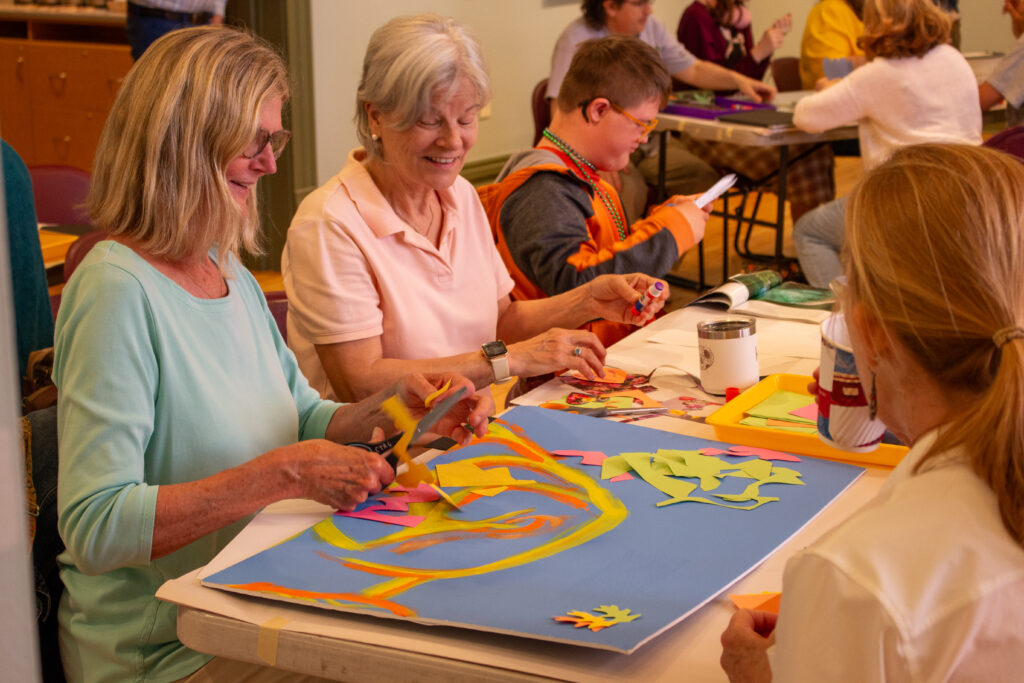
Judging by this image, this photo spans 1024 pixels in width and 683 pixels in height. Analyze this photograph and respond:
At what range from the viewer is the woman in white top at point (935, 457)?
0.80m

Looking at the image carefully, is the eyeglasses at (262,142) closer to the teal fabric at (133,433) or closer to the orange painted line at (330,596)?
the teal fabric at (133,433)

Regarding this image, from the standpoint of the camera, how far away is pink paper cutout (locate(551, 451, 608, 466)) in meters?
1.47

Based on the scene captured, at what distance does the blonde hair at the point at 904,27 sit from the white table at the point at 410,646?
2.95 m

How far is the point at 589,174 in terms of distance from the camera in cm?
258

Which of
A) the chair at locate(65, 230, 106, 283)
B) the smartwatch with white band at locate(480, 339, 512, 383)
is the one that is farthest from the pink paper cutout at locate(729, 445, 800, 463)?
the chair at locate(65, 230, 106, 283)

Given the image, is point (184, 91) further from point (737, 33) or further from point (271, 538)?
point (737, 33)

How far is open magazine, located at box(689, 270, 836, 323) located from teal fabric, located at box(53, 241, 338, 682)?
3.88ft

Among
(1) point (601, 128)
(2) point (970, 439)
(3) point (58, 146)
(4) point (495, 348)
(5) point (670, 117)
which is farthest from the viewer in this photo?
(3) point (58, 146)

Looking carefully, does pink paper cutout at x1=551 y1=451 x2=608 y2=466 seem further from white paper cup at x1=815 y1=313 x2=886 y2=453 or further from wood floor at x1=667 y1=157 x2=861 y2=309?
wood floor at x1=667 y1=157 x2=861 y2=309

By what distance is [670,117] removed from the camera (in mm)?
4395

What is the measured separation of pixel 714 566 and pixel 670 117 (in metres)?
3.48

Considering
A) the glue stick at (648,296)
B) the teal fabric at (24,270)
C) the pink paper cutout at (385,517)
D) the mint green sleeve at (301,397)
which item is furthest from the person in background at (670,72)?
the pink paper cutout at (385,517)

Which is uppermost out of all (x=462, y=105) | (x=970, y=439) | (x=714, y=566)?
(x=462, y=105)

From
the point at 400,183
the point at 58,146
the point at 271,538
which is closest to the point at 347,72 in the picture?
the point at 58,146
